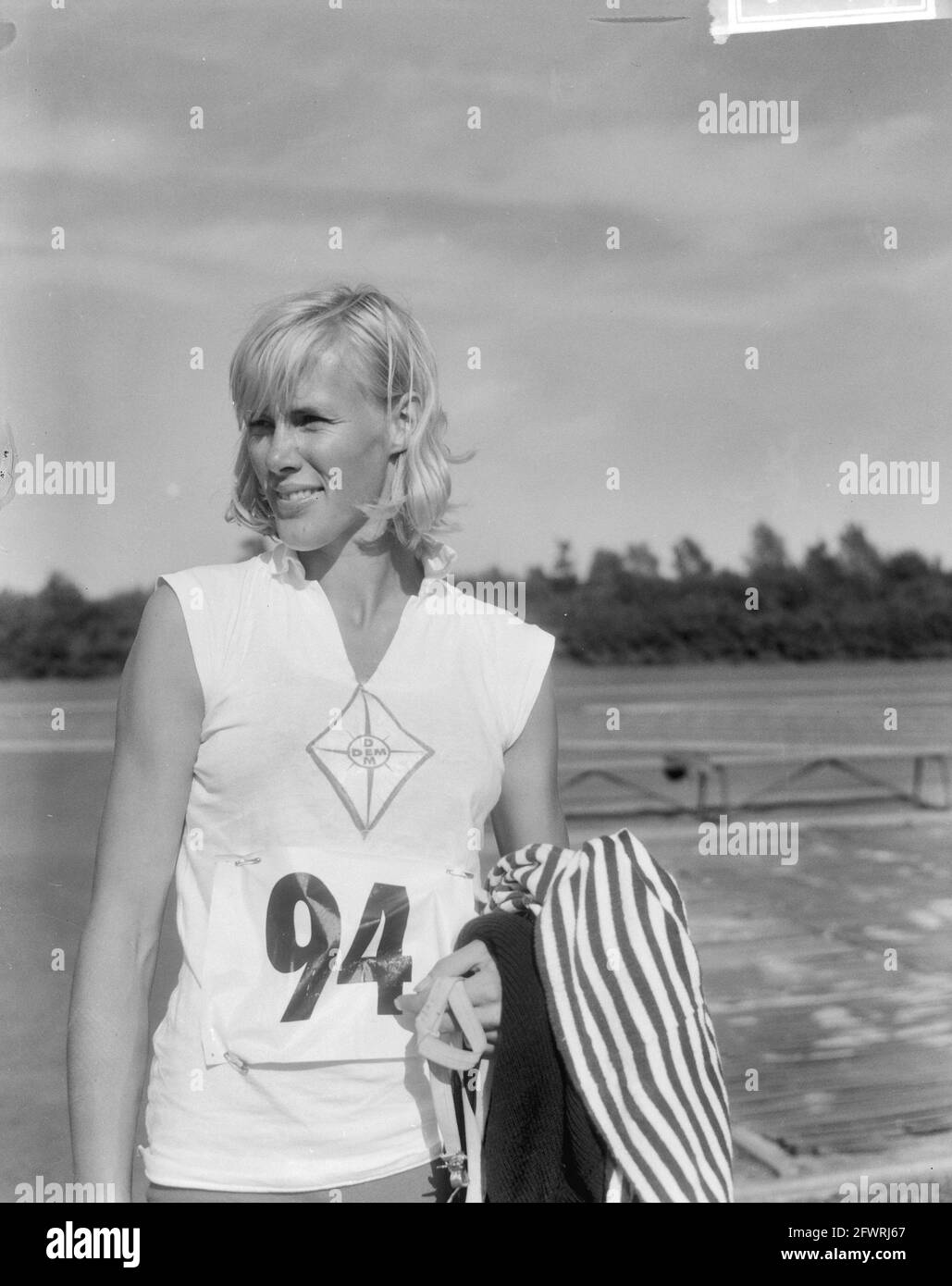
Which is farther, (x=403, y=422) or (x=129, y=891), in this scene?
(x=403, y=422)

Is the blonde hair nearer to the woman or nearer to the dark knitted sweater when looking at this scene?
the woman

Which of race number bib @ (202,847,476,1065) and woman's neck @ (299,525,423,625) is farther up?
woman's neck @ (299,525,423,625)

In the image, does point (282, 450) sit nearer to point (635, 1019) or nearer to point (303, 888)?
point (303, 888)

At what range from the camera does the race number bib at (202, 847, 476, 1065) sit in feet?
4.17

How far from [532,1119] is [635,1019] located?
0.45ft

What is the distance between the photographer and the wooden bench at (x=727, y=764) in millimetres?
3488

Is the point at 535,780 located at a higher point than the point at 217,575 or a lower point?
lower

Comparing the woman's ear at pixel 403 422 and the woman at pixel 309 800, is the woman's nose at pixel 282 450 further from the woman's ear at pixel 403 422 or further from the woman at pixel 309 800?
the woman's ear at pixel 403 422

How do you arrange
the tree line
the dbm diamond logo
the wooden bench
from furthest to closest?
the wooden bench → the tree line → the dbm diamond logo

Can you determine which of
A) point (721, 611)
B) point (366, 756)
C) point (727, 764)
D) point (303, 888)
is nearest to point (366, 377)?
point (366, 756)

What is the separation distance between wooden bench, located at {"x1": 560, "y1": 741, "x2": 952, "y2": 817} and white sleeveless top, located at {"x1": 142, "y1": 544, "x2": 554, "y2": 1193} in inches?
78.4

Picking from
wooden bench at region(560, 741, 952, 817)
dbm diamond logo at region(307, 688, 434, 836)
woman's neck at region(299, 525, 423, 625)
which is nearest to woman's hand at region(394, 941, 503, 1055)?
dbm diamond logo at region(307, 688, 434, 836)

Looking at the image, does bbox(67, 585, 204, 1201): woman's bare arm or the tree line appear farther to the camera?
the tree line

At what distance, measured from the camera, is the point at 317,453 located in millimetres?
1381
